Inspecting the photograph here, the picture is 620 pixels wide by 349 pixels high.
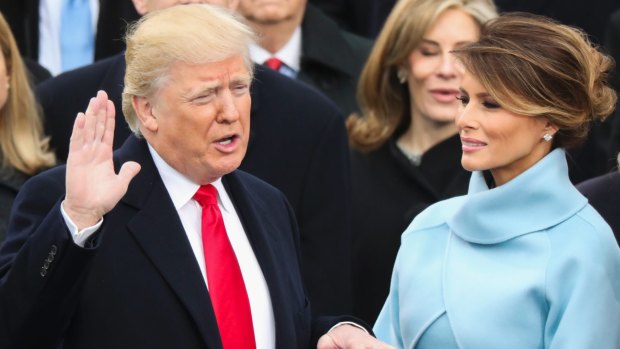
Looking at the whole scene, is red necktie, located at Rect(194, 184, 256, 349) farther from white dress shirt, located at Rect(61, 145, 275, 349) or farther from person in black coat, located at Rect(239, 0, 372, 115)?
person in black coat, located at Rect(239, 0, 372, 115)

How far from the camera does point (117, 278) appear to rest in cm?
370

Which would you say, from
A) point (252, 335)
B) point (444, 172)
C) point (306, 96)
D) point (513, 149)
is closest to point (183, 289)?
point (252, 335)

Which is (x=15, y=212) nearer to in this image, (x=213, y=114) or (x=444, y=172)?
(x=213, y=114)

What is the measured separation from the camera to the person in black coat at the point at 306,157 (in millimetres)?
4922

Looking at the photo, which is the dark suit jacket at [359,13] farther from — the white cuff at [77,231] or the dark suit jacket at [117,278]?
the white cuff at [77,231]

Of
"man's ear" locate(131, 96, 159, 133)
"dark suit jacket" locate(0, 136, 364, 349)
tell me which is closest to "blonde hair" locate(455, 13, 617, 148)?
"dark suit jacket" locate(0, 136, 364, 349)

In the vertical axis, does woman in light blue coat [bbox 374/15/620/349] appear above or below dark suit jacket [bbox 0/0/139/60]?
above

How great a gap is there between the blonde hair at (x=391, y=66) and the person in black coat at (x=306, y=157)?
2.60ft

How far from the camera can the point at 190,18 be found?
3898 millimetres

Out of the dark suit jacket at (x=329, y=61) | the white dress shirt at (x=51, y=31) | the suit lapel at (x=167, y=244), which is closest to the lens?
A: the suit lapel at (x=167, y=244)

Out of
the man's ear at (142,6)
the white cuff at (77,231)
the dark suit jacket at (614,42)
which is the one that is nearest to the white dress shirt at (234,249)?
the white cuff at (77,231)

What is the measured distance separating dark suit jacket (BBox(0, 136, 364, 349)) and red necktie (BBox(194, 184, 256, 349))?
7 cm

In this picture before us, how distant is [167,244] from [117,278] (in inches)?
6.8

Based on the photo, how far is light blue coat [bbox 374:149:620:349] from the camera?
381 cm
